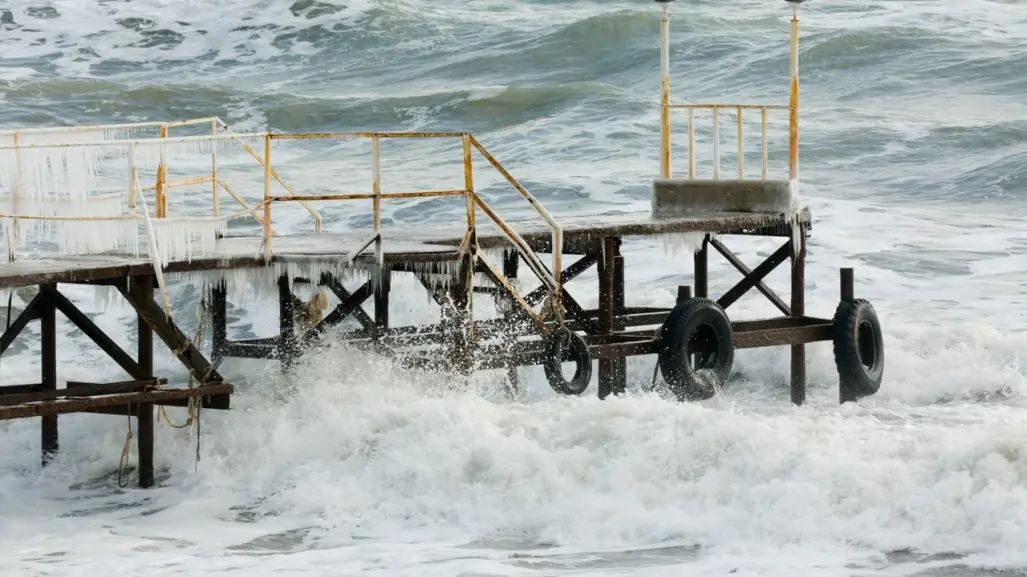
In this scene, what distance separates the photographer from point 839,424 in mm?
12234

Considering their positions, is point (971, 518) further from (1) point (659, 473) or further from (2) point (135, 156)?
(2) point (135, 156)

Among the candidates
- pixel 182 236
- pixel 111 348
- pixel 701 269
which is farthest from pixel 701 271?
pixel 111 348

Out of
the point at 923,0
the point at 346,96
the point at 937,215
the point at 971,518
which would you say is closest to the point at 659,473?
the point at 971,518

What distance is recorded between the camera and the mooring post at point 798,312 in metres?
14.8

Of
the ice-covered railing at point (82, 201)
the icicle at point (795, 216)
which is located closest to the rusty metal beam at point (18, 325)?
the ice-covered railing at point (82, 201)

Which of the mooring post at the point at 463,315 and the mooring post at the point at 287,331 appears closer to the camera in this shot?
the mooring post at the point at 463,315

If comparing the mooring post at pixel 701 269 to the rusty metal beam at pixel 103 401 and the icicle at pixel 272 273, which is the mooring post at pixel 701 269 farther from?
the rusty metal beam at pixel 103 401

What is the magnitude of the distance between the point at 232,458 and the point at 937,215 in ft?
49.3

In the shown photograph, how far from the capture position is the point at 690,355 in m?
13.3

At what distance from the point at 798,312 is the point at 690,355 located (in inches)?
83.2

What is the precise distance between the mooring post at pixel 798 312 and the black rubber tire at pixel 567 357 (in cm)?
306

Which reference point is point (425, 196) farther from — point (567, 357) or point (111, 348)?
point (111, 348)

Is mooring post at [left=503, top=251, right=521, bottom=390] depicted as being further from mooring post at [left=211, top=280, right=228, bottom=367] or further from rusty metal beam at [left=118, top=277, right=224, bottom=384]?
rusty metal beam at [left=118, top=277, right=224, bottom=384]

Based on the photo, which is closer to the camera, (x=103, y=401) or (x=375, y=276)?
(x=103, y=401)
